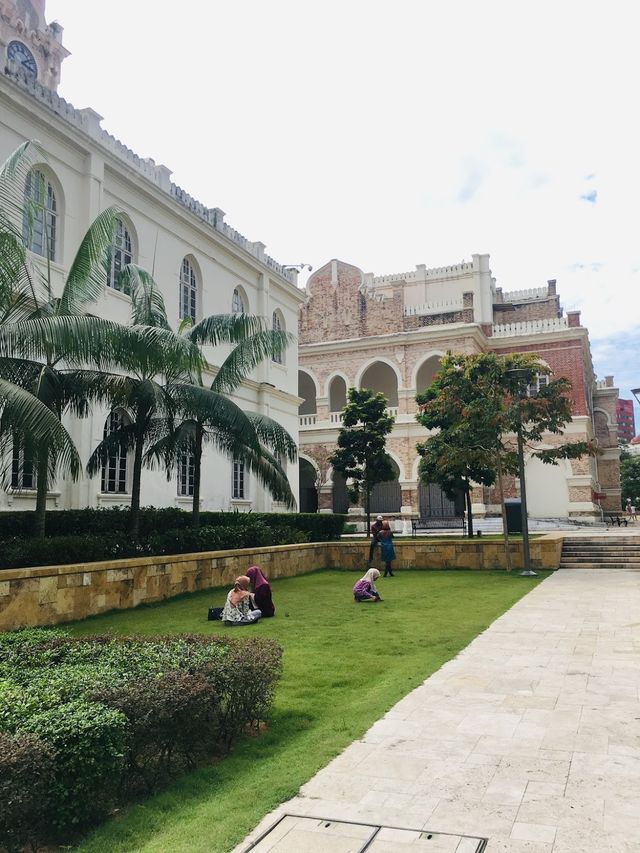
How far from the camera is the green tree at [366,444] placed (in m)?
24.4

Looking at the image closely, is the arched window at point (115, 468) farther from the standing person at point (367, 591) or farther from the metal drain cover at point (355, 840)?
the metal drain cover at point (355, 840)

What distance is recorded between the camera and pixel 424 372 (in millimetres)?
36875

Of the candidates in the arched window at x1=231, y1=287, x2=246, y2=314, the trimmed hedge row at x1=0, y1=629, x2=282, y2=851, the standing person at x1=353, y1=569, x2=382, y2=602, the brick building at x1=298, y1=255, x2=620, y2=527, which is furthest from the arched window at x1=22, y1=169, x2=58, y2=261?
the brick building at x1=298, y1=255, x2=620, y2=527

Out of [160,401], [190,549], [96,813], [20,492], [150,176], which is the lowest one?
[96,813]

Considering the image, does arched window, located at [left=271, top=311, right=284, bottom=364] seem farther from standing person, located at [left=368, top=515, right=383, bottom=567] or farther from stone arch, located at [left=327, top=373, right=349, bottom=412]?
stone arch, located at [left=327, top=373, right=349, bottom=412]

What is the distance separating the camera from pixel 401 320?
37.1 metres

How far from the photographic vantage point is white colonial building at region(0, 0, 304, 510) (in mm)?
15040

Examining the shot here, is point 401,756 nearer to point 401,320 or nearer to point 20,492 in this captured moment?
point 20,492

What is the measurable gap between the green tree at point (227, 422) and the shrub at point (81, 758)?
396 inches

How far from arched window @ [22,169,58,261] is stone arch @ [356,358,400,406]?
23.7 metres

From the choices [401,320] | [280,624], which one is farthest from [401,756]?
[401,320]

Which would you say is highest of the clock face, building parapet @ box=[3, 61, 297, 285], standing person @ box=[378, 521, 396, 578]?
the clock face

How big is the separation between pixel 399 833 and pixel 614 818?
1.13m

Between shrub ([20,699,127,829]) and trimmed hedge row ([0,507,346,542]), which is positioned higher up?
trimmed hedge row ([0,507,346,542])
